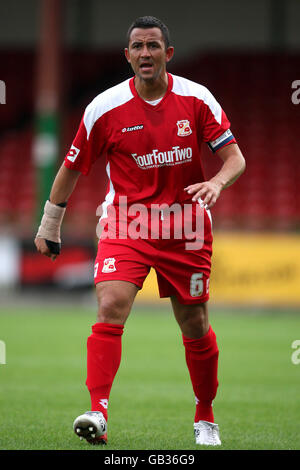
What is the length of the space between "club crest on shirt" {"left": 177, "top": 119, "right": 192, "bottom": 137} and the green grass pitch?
1.71 meters

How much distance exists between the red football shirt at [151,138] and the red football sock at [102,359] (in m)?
0.75

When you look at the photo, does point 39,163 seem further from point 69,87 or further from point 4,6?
point 4,6

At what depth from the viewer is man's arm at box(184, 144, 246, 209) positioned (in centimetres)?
433

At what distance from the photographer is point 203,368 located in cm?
476

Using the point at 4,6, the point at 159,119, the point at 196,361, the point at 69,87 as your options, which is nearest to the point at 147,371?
the point at 196,361

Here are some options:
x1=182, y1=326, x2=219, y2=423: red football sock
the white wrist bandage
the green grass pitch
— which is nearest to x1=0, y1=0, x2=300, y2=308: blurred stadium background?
the green grass pitch

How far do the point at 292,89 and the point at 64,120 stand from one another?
581 cm

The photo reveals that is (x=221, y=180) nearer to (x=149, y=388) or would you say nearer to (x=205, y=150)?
(x=149, y=388)

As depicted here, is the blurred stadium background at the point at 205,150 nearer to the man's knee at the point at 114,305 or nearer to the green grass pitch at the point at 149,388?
the green grass pitch at the point at 149,388

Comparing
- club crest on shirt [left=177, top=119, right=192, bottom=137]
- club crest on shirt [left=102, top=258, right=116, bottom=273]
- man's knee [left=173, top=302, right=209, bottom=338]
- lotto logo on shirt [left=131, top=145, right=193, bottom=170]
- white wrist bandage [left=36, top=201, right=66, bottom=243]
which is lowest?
man's knee [left=173, top=302, right=209, bottom=338]

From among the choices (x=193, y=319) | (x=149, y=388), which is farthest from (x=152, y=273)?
(x=193, y=319)

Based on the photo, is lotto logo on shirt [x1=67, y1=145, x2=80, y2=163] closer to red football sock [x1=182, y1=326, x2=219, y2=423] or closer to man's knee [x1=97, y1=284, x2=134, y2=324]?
A: man's knee [x1=97, y1=284, x2=134, y2=324]

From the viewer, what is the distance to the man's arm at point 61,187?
15.5 ft

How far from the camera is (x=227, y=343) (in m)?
9.66
